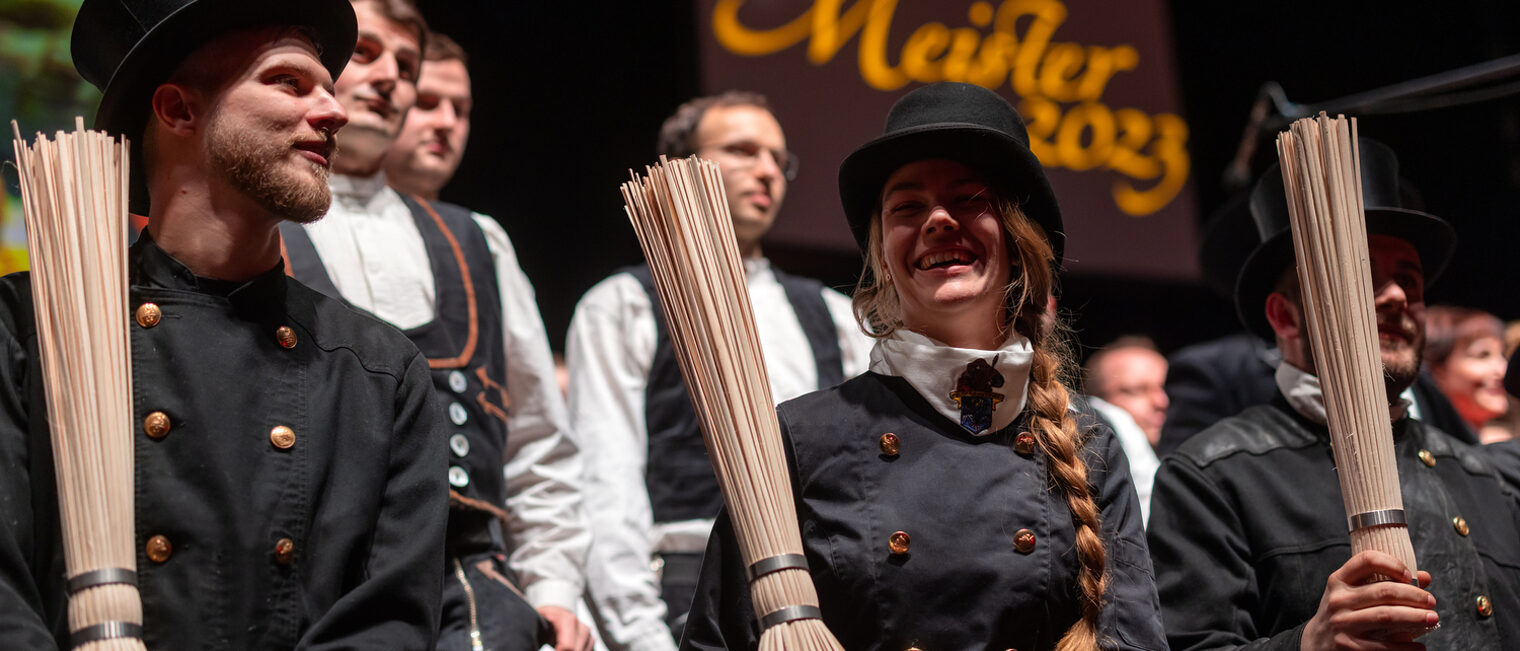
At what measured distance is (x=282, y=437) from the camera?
174 centimetres

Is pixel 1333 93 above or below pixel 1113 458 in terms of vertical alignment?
above

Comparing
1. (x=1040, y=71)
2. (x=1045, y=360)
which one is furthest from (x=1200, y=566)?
(x=1040, y=71)

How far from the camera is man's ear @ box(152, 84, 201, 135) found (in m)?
1.87

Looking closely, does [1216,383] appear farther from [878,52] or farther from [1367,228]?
[878,52]

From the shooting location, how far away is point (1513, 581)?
2430mm

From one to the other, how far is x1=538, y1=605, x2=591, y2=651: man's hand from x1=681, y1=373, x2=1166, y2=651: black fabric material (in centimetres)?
72

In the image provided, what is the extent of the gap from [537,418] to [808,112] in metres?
3.25

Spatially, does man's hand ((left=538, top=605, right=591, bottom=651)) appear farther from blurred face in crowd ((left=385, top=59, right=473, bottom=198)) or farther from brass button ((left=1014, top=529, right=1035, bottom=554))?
blurred face in crowd ((left=385, top=59, right=473, bottom=198))

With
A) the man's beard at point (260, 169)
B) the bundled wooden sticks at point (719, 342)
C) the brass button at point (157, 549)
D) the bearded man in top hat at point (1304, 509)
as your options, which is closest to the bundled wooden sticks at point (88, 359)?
the brass button at point (157, 549)

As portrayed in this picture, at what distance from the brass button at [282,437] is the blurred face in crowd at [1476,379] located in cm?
394

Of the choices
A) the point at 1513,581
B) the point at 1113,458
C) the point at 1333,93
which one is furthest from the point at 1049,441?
the point at 1333,93

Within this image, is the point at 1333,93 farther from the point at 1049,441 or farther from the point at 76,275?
the point at 76,275

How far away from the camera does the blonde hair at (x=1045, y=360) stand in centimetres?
190

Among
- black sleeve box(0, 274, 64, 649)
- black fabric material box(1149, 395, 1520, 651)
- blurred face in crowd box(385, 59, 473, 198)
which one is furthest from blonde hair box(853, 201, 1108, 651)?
blurred face in crowd box(385, 59, 473, 198)
